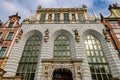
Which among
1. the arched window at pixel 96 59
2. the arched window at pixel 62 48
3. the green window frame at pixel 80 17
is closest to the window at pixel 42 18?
the arched window at pixel 62 48

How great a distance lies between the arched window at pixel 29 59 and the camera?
16.6m

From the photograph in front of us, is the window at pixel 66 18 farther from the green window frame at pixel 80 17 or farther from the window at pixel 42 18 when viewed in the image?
the window at pixel 42 18

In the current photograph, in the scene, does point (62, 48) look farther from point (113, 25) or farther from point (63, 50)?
point (113, 25)

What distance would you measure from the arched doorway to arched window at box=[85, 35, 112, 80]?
10.9 feet

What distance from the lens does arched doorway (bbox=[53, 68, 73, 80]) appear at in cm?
1605

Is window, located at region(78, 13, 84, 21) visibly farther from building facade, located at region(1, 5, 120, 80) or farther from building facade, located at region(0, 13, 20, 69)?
building facade, located at region(0, 13, 20, 69)

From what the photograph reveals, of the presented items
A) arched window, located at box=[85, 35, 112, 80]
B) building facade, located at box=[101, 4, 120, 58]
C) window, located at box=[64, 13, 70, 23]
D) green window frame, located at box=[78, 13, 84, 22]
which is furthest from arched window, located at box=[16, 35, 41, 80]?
building facade, located at box=[101, 4, 120, 58]

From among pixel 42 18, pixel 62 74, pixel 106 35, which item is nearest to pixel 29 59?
pixel 62 74

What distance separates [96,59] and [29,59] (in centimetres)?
1051

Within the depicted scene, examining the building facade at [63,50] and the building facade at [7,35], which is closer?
the building facade at [63,50]

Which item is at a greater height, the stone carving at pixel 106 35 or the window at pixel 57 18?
the window at pixel 57 18

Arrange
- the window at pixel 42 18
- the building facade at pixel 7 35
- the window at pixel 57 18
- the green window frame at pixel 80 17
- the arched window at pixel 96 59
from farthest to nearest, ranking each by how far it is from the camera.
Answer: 1. the green window frame at pixel 80 17
2. the window at pixel 42 18
3. the window at pixel 57 18
4. the building facade at pixel 7 35
5. the arched window at pixel 96 59

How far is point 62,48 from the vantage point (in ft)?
64.1

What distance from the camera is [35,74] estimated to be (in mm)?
16234
